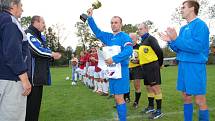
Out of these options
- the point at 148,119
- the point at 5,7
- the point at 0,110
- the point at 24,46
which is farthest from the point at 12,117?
the point at 148,119

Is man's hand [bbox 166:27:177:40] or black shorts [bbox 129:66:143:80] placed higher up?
man's hand [bbox 166:27:177:40]

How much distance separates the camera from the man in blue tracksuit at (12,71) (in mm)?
4297

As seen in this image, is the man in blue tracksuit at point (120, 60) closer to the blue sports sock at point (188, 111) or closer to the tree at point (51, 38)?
the blue sports sock at point (188, 111)

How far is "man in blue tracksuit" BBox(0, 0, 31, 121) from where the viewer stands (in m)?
4.30

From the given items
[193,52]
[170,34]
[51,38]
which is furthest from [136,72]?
[51,38]

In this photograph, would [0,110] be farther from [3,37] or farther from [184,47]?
[184,47]

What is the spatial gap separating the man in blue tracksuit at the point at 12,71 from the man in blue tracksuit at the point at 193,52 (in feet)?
8.65

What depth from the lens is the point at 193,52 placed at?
585cm

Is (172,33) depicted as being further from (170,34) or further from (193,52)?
(193,52)

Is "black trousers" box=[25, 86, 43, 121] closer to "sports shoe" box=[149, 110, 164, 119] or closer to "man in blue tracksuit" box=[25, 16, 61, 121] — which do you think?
"man in blue tracksuit" box=[25, 16, 61, 121]

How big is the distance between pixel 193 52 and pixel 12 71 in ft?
9.71

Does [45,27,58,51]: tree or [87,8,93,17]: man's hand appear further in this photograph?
[45,27,58,51]: tree

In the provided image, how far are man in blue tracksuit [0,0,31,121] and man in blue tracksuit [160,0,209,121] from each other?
8.65 feet

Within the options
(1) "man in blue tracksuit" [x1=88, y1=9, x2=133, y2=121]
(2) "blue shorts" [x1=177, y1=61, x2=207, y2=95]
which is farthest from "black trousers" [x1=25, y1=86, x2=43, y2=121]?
(2) "blue shorts" [x1=177, y1=61, x2=207, y2=95]
